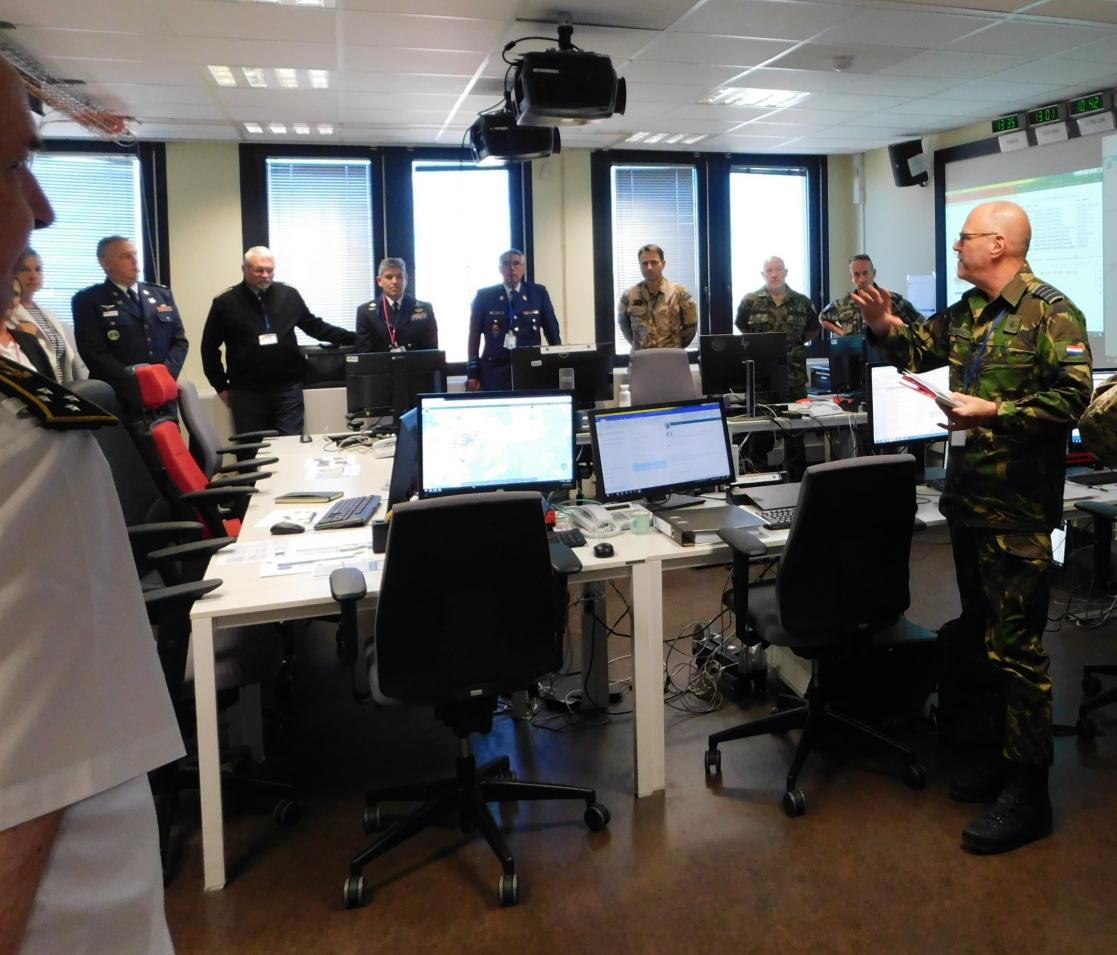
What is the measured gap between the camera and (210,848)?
86.1 inches

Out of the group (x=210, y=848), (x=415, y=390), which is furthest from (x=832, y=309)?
(x=210, y=848)

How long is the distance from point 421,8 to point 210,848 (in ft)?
11.9

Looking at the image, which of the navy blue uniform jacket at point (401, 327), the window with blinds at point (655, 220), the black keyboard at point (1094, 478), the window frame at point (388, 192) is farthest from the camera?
the window with blinds at point (655, 220)

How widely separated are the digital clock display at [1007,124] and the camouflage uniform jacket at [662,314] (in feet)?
9.23

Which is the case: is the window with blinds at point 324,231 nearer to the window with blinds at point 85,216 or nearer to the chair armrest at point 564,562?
the window with blinds at point 85,216

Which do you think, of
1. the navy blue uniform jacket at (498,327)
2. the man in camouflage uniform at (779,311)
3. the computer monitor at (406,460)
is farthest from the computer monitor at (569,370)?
the man in camouflage uniform at (779,311)

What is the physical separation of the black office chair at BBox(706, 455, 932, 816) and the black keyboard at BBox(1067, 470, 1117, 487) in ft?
4.21

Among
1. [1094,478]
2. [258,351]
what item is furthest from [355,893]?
[258,351]

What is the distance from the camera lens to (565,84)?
4324 mm

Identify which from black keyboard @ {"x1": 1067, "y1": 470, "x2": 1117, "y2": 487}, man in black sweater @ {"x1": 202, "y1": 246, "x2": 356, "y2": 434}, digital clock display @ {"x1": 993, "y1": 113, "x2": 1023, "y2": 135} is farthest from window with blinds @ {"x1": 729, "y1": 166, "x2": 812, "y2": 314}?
black keyboard @ {"x1": 1067, "y1": 470, "x2": 1117, "y2": 487}

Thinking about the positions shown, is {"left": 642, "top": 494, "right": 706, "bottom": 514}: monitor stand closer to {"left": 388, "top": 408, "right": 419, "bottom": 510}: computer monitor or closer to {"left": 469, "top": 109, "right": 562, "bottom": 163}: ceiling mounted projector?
{"left": 388, "top": 408, "right": 419, "bottom": 510}: computer monitor

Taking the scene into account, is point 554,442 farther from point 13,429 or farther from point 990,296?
point 13,429

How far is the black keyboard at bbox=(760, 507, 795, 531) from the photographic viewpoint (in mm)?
2837

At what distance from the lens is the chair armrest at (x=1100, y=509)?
287 cm
